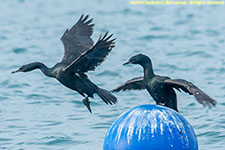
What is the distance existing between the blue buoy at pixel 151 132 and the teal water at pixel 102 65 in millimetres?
1922

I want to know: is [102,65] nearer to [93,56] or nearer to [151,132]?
[93,56]

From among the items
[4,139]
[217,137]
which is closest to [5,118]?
[4,139]

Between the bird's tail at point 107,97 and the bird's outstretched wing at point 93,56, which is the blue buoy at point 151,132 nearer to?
the bird's outstretched wing at point 93,56

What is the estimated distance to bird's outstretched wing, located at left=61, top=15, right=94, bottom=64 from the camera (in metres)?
10.6

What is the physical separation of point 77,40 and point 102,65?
485 cm

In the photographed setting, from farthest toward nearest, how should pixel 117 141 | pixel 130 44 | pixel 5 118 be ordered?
pixel 130 44 → pixel 5 118 → pixel 117 141

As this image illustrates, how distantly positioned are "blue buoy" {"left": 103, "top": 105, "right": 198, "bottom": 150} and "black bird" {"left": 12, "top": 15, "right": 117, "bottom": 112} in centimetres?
144

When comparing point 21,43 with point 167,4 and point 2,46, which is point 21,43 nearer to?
point 2,46

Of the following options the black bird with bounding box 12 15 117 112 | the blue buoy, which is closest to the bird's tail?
the black bird with bounding box 12 15 117 112

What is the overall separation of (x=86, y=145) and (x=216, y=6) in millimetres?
16041

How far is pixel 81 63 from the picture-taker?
Answer: 946 cm

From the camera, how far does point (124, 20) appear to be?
2272 centimetres

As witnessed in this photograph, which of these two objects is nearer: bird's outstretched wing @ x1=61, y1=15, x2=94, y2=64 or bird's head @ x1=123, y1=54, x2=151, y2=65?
bird's head @ x1=123, y1=54, x2=151, y2=65

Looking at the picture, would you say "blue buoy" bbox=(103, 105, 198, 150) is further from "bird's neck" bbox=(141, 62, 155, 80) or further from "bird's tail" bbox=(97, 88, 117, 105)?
"bird's tail" bbox=(97, 88, 117, 105)
